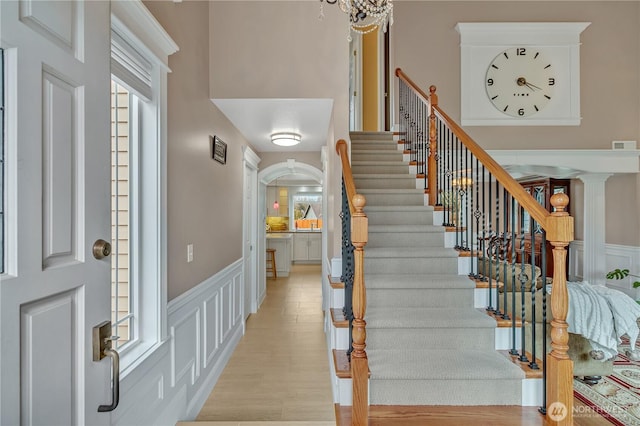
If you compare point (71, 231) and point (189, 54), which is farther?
point (189, 54)

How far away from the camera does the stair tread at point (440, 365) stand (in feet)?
6.55

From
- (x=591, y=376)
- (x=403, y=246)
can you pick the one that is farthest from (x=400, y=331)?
(x=591, y=376)

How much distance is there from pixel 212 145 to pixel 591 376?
3.63m

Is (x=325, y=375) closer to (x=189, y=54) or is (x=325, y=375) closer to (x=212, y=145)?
(x=212, y=145)

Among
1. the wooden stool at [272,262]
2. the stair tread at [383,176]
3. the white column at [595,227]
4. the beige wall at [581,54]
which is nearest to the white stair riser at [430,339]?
the stair tread at [383,176]

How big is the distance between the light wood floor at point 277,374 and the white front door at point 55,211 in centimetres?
169

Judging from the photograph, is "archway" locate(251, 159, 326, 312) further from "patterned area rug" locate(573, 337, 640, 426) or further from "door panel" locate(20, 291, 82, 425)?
"door panel" locate(20, 291, 82, 425)

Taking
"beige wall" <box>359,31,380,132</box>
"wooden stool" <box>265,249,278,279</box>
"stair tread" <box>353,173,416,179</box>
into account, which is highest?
"beige wall" <box>359,31,380,132</box>

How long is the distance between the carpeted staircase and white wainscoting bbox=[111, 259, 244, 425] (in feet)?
4.03

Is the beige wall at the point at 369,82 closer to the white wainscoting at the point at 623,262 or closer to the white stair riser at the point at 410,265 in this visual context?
the white wainscoting at the point at 623,262

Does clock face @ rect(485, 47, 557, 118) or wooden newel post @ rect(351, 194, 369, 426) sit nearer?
wooden newel post @ rect(351, 194, 369, 426)

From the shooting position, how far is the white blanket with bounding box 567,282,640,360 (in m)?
2.33

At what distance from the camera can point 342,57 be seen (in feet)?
9.18

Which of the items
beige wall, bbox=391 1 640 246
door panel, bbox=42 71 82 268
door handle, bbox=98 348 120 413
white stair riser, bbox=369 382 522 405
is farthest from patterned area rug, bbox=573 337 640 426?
beige wall, bbox=391 1 640 246
